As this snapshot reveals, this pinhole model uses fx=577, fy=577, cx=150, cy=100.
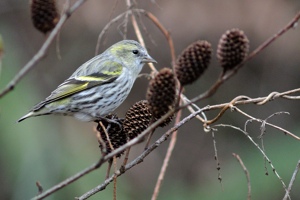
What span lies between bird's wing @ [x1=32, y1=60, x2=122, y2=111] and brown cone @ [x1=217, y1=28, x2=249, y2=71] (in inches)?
61.3

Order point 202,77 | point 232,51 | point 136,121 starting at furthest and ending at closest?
1. point 202,77
2. point 136,121
3. point 232,51

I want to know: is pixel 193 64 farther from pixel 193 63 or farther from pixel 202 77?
pixel 202 77

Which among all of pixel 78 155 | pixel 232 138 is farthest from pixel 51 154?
pixel 232 138

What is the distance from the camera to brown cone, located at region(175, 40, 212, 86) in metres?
1.45

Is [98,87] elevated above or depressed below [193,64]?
below

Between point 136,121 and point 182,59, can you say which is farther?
point 136,121

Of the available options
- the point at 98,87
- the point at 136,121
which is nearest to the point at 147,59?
the point at 98,87

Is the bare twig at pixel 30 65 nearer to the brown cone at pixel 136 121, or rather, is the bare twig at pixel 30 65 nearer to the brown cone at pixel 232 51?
the brown cone at pixel 232 51

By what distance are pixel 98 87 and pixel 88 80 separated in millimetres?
67

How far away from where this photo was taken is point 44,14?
155 cm

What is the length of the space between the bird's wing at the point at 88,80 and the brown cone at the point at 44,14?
1.28 meters

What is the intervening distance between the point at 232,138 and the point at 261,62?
928 millimetres

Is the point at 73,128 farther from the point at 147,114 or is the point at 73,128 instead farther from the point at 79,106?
the point at 147,114

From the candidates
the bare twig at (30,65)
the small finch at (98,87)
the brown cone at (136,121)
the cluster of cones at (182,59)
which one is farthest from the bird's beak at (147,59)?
the bare twig at (30,65)
